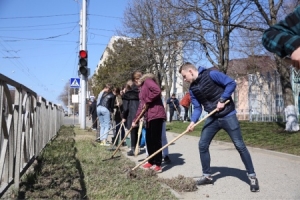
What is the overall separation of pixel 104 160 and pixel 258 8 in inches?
329

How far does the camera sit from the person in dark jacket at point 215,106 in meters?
5.07

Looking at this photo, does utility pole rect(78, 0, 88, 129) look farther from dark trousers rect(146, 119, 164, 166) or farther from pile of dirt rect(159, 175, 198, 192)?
pile of dirt rect(159, 175, 198, 192)

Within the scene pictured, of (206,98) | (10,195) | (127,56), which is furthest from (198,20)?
(127,56)

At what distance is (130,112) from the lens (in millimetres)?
A: 9133

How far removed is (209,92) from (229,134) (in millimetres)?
651

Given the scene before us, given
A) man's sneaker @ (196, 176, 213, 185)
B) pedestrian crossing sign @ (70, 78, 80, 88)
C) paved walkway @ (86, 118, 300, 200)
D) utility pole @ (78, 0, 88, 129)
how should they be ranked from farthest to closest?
pedestrian crossing sign @ (70, 78, 80, 88), utility pole @ (78, 0, 88, 129), man's sneaker @ (196, 176, 213, 185), paved walkway @ (86, 118, 300, 200)

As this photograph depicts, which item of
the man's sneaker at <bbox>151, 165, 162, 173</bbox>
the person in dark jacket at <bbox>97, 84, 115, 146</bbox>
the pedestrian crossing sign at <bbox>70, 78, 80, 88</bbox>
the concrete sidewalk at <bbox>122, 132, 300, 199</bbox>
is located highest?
the pedestrian crossing sign at <bbox>70, 78, 80, 88</bbox>

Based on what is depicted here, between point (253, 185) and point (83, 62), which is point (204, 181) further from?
point (83, 62)

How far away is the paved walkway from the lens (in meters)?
4.94

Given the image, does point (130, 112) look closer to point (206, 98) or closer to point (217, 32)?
point (206, 98)

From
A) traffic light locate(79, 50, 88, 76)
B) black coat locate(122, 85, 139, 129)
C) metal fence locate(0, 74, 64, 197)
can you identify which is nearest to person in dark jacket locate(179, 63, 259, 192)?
metal fence locate(0, 74, 64, 197)

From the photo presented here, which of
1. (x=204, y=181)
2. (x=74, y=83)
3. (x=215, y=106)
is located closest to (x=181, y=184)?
(x=204, y=181)

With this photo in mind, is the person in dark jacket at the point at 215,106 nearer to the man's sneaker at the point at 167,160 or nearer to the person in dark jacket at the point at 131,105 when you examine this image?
the man's sneaker at the point at 167,160

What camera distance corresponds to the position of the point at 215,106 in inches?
206
